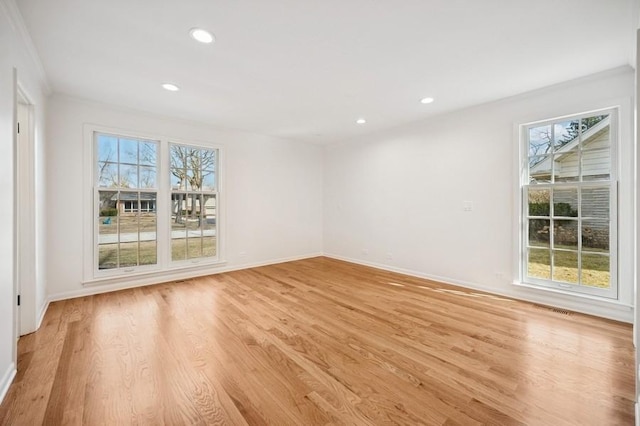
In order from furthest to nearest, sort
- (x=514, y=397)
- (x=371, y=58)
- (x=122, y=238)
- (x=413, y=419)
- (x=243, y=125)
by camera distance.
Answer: (x=243, y=125) < (x=122, y=238) < (x=371, y=58) < (x=514, y=397) < (x=413, y=419)

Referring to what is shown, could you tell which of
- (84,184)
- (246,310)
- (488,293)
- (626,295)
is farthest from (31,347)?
(626,295)

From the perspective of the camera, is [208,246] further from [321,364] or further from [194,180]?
[321,364]

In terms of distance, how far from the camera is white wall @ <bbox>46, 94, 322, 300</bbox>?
3.36 meters

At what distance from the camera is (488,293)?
3.57 metres

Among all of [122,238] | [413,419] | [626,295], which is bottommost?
[413,419]

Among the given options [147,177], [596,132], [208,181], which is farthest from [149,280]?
[596,132]

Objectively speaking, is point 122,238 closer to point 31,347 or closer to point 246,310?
point 31,347

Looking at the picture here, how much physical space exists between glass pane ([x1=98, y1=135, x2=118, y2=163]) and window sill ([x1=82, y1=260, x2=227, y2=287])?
1.66 meters

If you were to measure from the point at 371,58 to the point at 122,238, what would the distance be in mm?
4056

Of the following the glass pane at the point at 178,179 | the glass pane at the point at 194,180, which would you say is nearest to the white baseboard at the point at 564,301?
the glass pane at the point at 194,180

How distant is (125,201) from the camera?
3859 mm

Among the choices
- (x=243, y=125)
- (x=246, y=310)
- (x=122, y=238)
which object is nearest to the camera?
(x=246, y=310)

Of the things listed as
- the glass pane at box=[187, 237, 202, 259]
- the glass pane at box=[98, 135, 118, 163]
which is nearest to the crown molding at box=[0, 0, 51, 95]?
the glass pane at box=[98, 135, 118, 163]

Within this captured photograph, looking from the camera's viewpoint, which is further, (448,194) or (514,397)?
(448,194)
